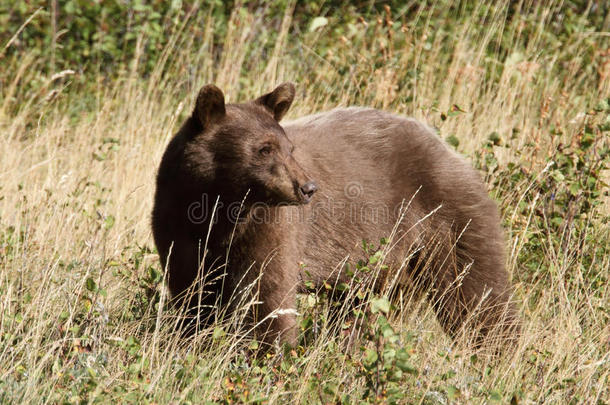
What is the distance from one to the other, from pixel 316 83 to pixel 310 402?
4417 millimetres

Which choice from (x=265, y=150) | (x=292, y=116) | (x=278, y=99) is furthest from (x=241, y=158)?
(x=292, y=116)

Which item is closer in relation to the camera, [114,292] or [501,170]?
[114,292]

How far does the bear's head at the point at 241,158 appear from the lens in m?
4.34

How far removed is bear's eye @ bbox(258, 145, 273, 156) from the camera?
4445mm

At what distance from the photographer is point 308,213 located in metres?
4.82

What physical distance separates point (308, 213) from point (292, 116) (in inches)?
99.9

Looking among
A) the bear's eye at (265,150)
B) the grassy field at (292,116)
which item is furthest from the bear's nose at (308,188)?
the grassy field at (292,116)

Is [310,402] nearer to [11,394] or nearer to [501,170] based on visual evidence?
[11,394]

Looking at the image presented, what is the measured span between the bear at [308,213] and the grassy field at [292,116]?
200mm

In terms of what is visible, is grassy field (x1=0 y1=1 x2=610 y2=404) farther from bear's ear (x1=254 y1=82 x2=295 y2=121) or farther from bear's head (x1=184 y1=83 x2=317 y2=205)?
bear's ear (x1=254 y1=82 x2=295 y2=121)

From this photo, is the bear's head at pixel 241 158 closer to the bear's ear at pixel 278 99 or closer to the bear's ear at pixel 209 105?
the bear's ear at pixel 209 105

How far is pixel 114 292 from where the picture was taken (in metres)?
4.66

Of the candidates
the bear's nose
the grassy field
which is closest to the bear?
the bear's nose

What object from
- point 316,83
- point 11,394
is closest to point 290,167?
point 11,394
